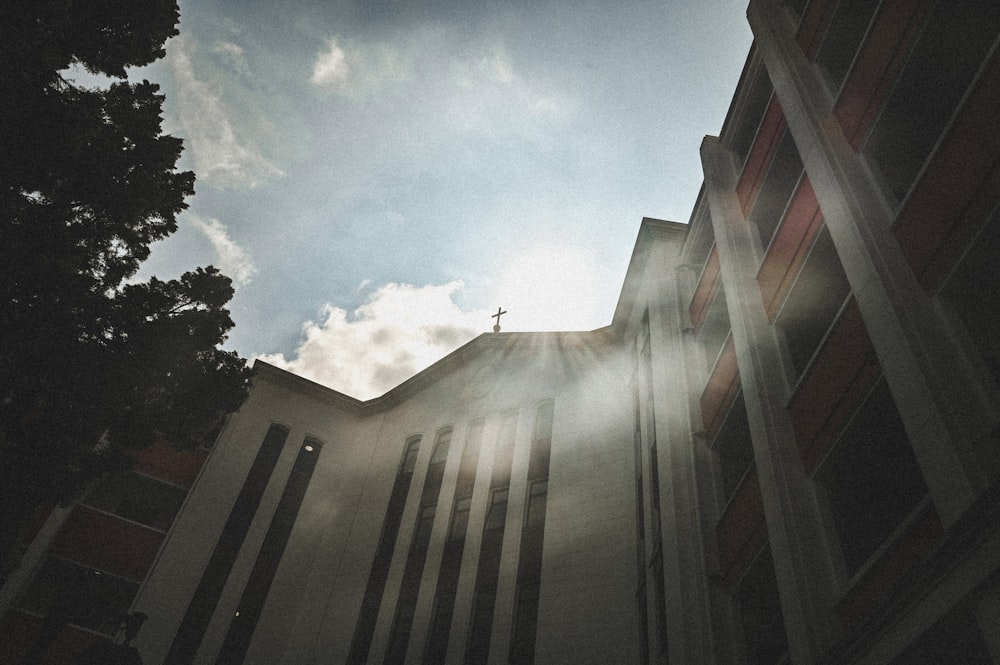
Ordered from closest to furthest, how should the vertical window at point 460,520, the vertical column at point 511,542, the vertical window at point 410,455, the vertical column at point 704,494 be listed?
the vertical column at point 704,494 → the vertical column at point 511,542 → the vertical window at point 460,520 → the vertical window at point 410,455

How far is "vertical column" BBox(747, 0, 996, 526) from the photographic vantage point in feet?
18.7

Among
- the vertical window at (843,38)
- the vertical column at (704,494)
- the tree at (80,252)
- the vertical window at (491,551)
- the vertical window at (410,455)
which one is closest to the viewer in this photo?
the tree at (80,252)

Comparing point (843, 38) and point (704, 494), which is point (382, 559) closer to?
point (704, 494)

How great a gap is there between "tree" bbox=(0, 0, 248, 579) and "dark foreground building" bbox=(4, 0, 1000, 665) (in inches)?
428

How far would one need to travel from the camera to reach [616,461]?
19344 mm

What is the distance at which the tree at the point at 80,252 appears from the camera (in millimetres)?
9508

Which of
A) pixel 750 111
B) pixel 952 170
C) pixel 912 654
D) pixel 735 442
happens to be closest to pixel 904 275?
pixel 952 170

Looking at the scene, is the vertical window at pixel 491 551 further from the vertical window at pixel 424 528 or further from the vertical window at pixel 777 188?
the vertical window at pixel 777 188

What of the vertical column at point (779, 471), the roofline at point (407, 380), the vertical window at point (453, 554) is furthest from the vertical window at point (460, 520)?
the vertical column at point (779, 471)

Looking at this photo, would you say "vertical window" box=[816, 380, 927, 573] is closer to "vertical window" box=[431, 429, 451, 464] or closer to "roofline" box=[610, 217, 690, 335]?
"roofline" box=[610, 217, 690, 335]

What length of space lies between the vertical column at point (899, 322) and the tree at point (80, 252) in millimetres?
11437

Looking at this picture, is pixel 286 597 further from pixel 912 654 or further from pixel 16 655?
pixel 912 654

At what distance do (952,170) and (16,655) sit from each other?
957 inches

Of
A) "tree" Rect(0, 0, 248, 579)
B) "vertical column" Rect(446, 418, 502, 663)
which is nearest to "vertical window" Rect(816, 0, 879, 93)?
"tree" Rect(0, 0, 248, 579)
